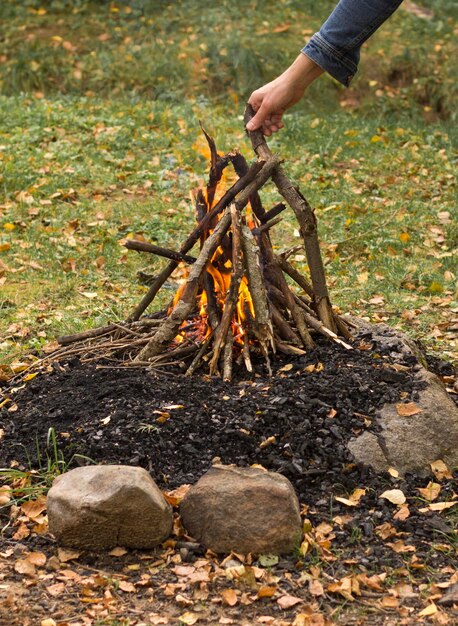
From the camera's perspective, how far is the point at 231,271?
4691 mm

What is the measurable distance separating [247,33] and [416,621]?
10.5 meters

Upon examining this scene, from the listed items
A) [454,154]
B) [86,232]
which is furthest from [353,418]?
[454,154]

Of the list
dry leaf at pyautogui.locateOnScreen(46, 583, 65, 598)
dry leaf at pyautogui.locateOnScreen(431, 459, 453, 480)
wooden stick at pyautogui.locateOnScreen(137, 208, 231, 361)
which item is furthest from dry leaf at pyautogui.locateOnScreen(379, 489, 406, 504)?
dry leaf at pyautogui.locateOnScreen(46, 583, 65, 598)

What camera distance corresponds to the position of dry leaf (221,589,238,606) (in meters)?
3.41

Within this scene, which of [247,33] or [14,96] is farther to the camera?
[247,33]

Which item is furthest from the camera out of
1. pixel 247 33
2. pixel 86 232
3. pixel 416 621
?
pixel 247 33

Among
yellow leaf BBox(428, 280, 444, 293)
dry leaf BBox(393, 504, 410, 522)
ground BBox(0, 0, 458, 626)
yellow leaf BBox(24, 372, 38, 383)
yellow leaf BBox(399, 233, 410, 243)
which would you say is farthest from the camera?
yellow leaf BBox(399, 233, 410, 243)

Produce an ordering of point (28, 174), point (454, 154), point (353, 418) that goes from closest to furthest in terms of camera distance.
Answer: point (353, 418), point (28, 174), point (454, 154)

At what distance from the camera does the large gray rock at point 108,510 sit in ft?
11.8

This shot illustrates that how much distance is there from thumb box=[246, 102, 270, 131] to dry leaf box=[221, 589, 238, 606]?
226 cm

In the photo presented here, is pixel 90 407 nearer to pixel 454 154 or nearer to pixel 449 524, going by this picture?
pixel 449 524

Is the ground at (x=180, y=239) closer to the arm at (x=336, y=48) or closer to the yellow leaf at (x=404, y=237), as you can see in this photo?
the yellow leaf at (x=404, y=237)

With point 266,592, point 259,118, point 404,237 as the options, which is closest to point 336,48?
point 259,118

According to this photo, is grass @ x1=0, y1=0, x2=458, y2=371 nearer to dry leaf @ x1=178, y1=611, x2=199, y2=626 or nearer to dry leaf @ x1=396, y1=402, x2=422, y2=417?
dry leaf @ x1=396, y1=402, x2=422, y2=417
